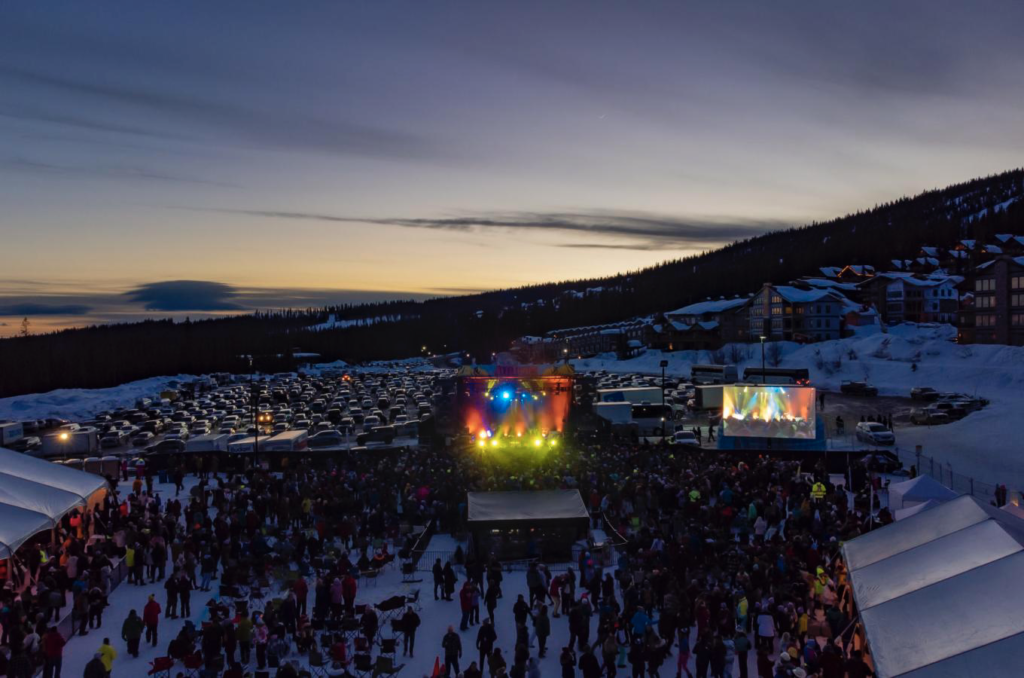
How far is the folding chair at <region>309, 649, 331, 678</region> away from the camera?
31.9 feet

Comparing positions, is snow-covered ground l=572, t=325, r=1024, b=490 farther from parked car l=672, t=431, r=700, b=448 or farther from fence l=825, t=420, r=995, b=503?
parked car l=672, t=431, r=700, b=448

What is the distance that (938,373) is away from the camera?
4894cm

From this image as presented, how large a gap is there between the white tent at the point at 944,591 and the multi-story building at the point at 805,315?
71.4 m

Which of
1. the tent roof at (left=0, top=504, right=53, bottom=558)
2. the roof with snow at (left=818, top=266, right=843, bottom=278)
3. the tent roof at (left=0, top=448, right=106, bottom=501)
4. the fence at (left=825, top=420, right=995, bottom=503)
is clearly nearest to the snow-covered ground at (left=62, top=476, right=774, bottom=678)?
the tent roof at (left=0, top=504, right=53, bottom=558)

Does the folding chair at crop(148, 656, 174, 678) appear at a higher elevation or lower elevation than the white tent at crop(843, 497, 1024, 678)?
lower

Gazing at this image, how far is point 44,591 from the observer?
37.7 feet

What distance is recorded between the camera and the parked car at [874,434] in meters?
27.4

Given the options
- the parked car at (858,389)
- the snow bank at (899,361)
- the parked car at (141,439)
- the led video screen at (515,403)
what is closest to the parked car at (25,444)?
the parked car at (141,439)

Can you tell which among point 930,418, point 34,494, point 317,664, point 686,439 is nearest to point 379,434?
point 686,439

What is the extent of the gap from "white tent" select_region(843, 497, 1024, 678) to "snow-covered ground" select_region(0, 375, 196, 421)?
59.0 meters

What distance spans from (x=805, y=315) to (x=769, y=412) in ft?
193

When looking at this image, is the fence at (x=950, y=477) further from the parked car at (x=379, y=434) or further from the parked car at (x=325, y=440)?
the parked car at (x=325, y=440)

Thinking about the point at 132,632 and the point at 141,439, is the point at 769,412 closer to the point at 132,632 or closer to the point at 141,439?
the point at 132,632

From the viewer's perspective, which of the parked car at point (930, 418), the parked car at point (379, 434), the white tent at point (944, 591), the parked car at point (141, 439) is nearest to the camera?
the white tent at point (944, 591)
